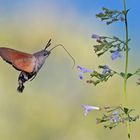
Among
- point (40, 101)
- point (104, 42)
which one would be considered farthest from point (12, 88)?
point (104, 42)

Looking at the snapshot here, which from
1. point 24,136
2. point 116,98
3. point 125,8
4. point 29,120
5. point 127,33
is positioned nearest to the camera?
point 127,33

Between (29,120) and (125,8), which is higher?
(125,8)

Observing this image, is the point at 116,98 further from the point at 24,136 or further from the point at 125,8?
the point at 125,8

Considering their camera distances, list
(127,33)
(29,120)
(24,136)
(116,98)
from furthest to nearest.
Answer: (29,120) < (24,136) < (116,98) < (127,33)

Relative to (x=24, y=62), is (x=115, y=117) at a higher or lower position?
lower

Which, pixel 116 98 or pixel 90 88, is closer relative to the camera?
pixel 116 98

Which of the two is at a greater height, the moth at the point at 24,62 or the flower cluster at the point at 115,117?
the moth at the point at 24,62

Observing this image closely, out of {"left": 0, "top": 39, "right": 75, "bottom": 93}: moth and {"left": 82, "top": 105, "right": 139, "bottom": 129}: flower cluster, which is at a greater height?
{"left": 0, "top": 39, "right": 75, "bottom": 93}: moth
